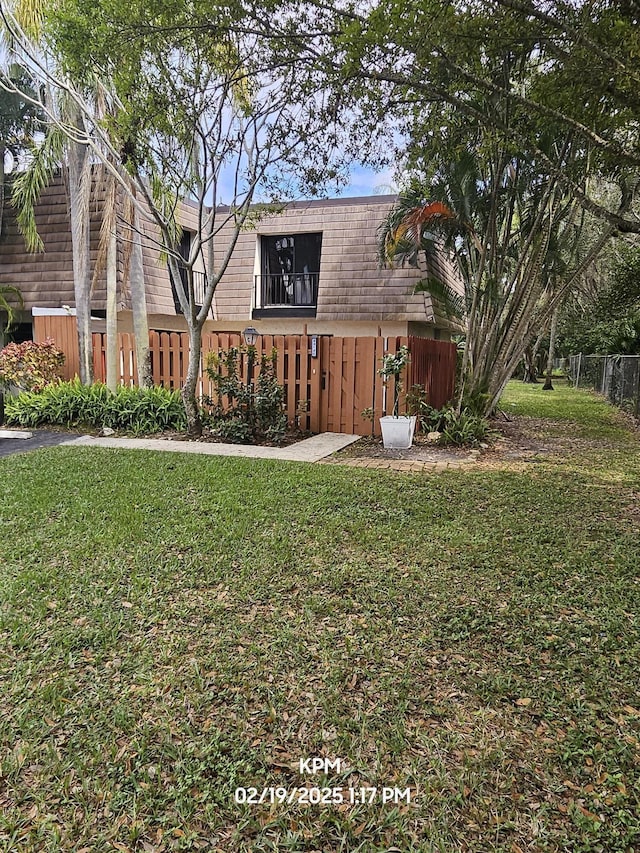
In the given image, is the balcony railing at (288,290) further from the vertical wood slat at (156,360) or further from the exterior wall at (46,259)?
the vertical wood slat at (156,360)

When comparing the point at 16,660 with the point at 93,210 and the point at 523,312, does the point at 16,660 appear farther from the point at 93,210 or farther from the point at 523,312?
the point at 93,210

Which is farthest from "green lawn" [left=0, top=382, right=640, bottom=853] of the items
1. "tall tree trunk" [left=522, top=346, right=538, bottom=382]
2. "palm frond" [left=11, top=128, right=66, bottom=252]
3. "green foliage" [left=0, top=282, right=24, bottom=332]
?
"tall tree trunk" [left=522, top=346, right=538, bottom=382]

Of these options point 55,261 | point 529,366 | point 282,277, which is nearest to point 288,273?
point 282,277

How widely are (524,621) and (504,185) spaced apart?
8.14 metres

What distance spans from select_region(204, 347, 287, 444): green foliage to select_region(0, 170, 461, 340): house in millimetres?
4570

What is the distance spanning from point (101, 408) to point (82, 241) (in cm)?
360

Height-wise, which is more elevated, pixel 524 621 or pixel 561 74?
pixel 561 74

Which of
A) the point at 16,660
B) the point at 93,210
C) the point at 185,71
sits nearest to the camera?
the point at 16,660

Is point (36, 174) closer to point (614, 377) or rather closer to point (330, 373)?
→ point (330, 373)

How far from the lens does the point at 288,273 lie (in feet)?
50.2

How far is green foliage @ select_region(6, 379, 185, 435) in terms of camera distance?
362 inches

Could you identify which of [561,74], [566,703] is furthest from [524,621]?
[561,74]

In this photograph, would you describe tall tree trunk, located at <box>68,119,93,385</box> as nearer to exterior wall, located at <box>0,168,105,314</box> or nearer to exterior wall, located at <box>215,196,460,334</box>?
exterior wall, located at <box>0,168,105,314</box>

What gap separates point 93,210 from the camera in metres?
12.1
